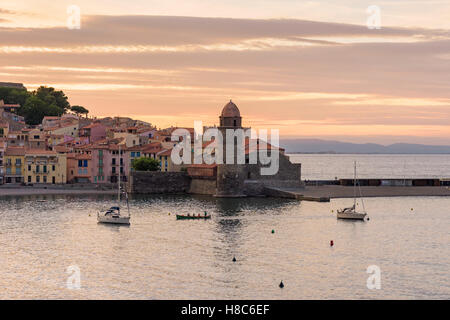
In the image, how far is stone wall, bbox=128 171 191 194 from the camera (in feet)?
375

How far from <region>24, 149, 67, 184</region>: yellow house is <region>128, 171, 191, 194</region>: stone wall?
623 inches

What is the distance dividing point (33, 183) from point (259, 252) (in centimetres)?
7366

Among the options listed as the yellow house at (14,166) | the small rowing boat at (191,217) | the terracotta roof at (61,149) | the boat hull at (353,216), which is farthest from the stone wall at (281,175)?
the yellow house at (14,166)

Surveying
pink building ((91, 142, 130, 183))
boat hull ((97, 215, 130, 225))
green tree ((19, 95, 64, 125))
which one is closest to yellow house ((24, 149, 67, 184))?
pink building ((91, 142, 130, 183))

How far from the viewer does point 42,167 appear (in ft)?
404

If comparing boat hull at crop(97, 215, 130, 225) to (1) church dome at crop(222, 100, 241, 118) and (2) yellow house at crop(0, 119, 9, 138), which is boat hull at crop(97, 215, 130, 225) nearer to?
(1) church dome at crop(222, 100, 241, 118)

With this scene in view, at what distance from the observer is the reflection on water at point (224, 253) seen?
43.4m

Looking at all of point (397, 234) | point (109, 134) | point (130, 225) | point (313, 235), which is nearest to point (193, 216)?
point (130, 225)

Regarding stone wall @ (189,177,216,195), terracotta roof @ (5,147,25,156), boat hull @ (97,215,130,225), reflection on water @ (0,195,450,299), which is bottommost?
reflection on water @ (0,195,450,299)

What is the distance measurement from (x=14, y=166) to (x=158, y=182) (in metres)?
25.8

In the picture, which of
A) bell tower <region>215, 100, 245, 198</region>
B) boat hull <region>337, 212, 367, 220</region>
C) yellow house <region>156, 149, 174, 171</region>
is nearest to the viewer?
boat hull <region>337, 212, 367, 220</region>

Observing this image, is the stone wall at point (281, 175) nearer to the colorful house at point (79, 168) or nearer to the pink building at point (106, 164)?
the pink building at point (106, 164)

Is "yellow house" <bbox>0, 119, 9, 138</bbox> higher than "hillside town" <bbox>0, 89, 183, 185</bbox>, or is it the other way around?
"yellow house" <bbox>0, 119, 9, 138</bbox>

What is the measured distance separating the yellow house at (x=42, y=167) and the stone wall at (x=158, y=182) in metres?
15.8
